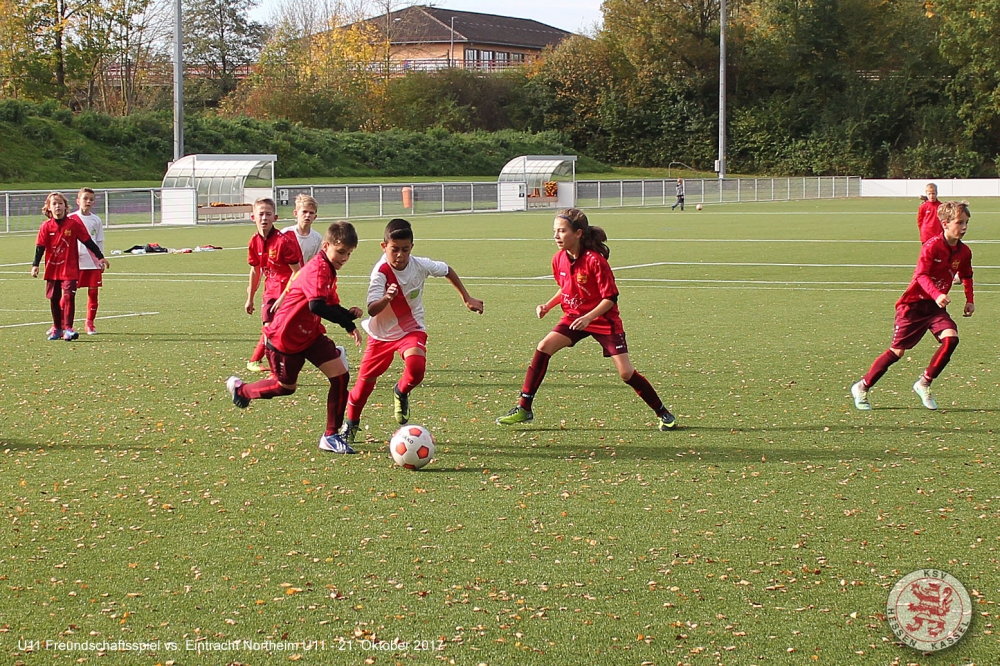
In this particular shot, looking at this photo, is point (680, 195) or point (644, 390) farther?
point (680, 195)

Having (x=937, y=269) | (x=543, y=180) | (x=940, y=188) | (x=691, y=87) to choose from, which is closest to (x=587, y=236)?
(x=937, y=269)

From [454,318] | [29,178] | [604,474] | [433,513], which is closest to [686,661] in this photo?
[433,513]

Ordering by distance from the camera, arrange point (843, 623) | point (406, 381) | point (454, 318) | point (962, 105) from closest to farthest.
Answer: point (843, 623) < point (406, 381) < point (454, 318) < point (962, 105)

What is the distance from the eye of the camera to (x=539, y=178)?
55.3m

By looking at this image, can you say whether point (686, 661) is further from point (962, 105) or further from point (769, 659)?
point (962, 105)

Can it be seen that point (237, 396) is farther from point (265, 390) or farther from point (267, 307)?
point (267, 307)

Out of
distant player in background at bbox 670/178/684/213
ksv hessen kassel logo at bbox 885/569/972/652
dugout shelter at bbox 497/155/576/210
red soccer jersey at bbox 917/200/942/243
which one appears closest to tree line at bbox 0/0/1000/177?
dugout shelter at bbox 497/155/576/210

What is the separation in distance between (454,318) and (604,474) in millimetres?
8268

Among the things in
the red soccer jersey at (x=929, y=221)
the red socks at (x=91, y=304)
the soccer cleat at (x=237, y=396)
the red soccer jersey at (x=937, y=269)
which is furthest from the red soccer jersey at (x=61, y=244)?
the red soccer jersey at (x=929, y=221)

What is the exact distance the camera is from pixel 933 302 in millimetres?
9094

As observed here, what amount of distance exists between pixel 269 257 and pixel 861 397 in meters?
5.15

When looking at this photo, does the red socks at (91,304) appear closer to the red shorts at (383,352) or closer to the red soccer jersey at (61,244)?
the red soccer jersey at (61,244)

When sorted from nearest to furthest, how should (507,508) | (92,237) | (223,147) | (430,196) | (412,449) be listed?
(507,508) → (412,449) → (92,237) → (430,196) → (223,147)

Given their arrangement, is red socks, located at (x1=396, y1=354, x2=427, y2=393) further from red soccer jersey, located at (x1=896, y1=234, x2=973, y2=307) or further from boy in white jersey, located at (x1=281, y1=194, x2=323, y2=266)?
red soccer jersey, located at (x1=896, y1=234, x2=973, y2=307)
